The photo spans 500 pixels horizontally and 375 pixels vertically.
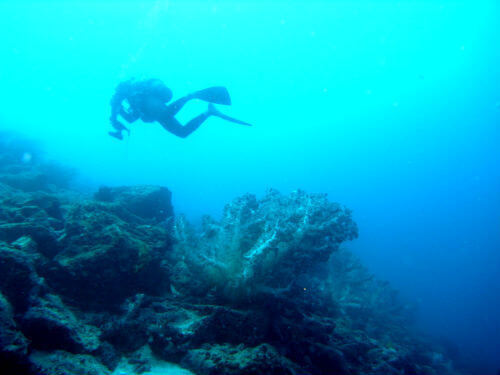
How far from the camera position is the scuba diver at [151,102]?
8766mm

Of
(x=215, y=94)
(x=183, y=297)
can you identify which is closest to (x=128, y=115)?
(x=215, y=94)

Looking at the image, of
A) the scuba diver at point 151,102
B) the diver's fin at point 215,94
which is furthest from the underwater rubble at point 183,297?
the diver's fin at point 215,94

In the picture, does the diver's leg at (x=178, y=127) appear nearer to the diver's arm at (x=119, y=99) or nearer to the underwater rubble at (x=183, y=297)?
the diver's arm at (x=119, y=99)

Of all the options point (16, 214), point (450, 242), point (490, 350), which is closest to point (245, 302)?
point (16, 214)

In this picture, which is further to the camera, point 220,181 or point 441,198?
point 441,198


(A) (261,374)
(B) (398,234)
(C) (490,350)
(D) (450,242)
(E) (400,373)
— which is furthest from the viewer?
(D) (450,242)

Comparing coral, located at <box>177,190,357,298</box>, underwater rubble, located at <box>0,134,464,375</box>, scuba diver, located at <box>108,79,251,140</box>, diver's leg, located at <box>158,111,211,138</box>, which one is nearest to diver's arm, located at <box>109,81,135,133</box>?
scuba diver, located at <box>108,79,251,140</box>

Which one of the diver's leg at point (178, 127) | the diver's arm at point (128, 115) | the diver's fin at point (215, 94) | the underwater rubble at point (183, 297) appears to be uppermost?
the diver's fin at point (215, 94)

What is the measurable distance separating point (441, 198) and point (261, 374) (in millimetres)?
144746

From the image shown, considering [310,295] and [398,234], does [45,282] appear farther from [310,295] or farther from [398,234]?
[398,234]

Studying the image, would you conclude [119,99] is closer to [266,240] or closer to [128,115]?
[128,115]

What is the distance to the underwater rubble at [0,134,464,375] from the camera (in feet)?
10.3

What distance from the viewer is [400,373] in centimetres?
464

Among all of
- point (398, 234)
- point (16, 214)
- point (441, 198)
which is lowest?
point (16, 214)
